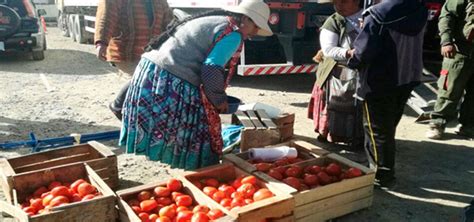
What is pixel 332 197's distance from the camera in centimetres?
321

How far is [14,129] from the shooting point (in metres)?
5.37

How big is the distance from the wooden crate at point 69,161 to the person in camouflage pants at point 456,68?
381cm

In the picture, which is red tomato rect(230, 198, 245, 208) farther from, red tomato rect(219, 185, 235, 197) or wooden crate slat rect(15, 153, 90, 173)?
wooden crate slat rect(15, 153, 90, 173)

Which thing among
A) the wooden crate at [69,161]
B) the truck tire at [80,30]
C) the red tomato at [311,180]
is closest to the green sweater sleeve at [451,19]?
the red tomato at [311,180]

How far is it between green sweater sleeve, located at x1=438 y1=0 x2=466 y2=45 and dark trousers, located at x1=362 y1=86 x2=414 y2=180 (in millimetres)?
1731

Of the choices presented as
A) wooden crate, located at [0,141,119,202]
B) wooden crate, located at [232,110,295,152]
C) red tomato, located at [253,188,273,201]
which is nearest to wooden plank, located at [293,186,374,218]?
red tomato, located at [253,188,273,201]

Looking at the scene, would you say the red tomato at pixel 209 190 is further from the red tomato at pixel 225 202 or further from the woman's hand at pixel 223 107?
the woman's hand at pixel 223 107

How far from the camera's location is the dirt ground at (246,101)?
3.67 meters

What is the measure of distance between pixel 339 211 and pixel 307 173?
38 centimetres

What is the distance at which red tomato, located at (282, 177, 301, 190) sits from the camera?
10.2ft

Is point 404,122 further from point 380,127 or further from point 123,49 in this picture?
point 123,49

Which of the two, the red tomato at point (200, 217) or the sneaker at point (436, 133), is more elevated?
the red tomato at point (200, 217)

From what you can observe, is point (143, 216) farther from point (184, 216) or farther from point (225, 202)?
point (225, 202)

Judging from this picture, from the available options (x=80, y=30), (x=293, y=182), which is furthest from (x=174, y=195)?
(x=80, y=30)
